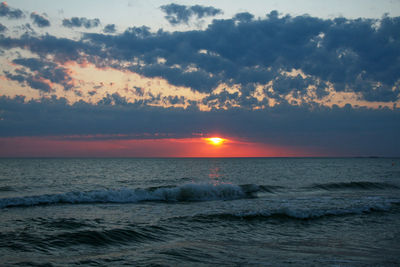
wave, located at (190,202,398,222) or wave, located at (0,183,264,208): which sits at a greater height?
wave, located at (190,202,398,222)

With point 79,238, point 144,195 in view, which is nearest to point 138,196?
point 144,195

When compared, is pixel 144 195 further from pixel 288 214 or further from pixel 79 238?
pixel 79 238

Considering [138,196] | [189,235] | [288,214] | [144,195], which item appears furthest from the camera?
[144,195]

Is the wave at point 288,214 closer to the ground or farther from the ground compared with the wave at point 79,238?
closer to the ground

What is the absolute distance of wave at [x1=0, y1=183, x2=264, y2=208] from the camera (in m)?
20.9

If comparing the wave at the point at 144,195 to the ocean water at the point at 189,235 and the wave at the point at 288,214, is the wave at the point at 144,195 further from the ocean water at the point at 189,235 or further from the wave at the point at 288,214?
the wave at the point at 288,214

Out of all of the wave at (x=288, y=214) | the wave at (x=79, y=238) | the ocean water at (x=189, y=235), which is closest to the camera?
the ocean water at (x=189, y=235)

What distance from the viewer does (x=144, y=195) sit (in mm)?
25125

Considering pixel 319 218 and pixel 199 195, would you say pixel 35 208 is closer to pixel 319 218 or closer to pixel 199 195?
pixel 199 195

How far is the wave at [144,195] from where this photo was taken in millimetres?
20922

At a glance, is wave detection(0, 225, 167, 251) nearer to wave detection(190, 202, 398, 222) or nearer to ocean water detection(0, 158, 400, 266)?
ocean water detection(0, 158, 400, 266)

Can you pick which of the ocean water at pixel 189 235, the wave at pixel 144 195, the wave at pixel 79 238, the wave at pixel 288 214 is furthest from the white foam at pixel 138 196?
the wave at pixel 79 238

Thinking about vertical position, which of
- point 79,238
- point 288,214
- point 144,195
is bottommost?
point 144,195

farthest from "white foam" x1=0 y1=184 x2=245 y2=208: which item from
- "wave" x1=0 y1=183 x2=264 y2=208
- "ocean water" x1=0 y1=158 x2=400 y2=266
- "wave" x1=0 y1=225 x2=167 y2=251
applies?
"wave" x1=0 y1=225 x2=167 y2=251
